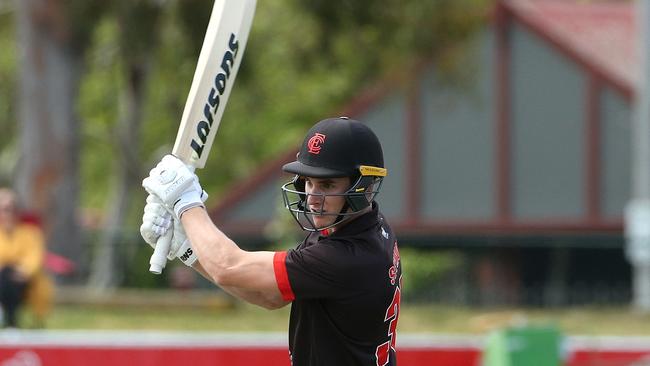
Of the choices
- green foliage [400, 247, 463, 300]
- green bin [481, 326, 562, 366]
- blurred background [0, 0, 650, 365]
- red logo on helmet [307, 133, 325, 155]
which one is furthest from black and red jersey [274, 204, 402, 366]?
green foliage [400, 247, 463, 300]

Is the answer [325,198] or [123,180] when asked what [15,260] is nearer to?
[325,198]

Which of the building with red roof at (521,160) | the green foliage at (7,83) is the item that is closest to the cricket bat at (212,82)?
the building with red roof at (521,160)

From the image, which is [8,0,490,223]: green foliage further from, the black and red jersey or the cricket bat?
the black and red jersey

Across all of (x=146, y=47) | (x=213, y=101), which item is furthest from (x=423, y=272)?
(x=213, y=101)

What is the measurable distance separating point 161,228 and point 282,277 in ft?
1.48

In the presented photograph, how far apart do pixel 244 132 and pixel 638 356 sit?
22.4m

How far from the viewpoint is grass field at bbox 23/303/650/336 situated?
1354 centimetres

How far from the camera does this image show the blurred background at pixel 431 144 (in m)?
16.4

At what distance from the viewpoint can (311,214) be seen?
4.58 metres

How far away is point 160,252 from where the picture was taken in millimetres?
4633

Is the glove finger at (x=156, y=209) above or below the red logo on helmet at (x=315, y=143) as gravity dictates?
below

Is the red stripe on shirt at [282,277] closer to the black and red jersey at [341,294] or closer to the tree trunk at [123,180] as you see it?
the black and red jersey at [341,294]

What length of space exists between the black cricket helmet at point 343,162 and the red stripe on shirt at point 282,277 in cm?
17

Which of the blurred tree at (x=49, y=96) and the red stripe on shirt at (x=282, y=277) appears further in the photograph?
the blurred tree at (x=49, y=96)
